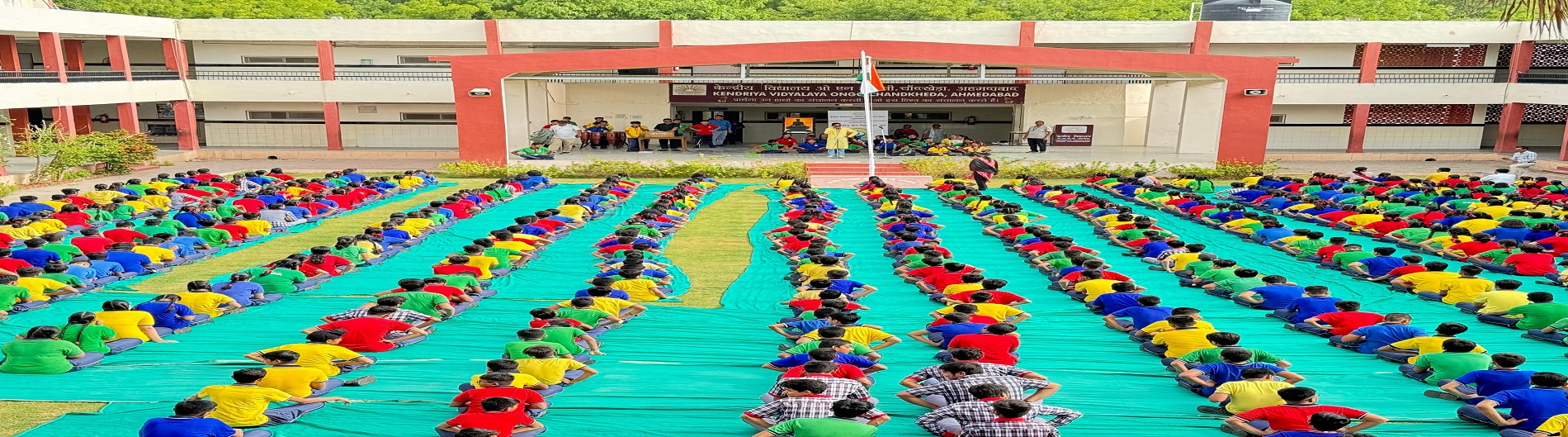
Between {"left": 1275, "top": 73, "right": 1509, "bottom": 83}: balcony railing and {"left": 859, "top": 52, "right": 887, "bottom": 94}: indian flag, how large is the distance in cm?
1618

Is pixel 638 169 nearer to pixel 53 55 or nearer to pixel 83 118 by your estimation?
pixel 53 55

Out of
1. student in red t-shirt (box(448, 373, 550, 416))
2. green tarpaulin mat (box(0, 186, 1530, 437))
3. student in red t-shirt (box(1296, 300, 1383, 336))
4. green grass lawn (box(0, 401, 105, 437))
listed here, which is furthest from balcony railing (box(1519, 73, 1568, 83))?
green grass lawn (box(0, 401, 105, 437))

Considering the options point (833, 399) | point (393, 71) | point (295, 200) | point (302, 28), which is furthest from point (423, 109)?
point (833, 399)

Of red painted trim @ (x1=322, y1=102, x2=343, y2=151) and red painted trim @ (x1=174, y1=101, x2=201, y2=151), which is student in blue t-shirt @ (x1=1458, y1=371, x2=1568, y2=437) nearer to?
red painted trim @ (x1=322, y1=102, x2=343, y2=151)

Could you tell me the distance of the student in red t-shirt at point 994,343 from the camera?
861cm

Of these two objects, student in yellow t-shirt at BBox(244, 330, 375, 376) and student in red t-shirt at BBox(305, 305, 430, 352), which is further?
student in red t-shirt at BBox(305, 305, 430, 352)

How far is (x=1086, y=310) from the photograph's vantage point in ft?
36.7

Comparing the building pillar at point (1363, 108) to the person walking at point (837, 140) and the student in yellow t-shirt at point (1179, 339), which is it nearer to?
the person walking at point (837, 140)

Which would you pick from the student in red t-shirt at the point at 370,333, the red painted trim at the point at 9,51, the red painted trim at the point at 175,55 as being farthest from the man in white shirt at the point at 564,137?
the student in red t-shirt at the point at 370,333

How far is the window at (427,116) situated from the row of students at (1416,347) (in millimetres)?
28723

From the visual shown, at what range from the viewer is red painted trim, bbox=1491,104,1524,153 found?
32312 mm

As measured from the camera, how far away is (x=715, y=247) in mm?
15734

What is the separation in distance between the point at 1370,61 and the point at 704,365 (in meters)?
29.9

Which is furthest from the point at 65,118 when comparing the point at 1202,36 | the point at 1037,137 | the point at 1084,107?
the point at 1202,36
